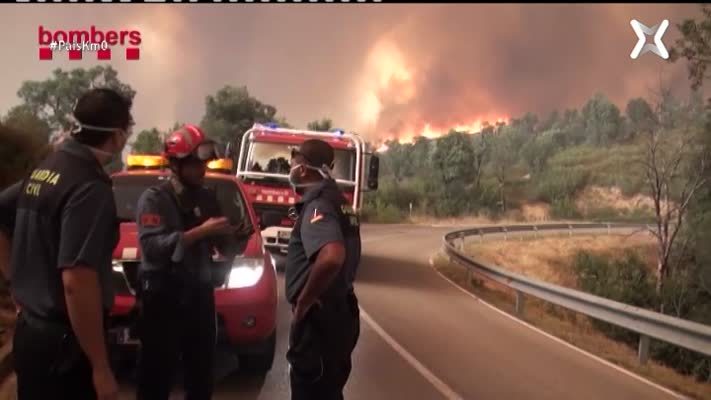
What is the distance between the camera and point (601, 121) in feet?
426

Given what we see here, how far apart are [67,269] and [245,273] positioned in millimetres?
3498

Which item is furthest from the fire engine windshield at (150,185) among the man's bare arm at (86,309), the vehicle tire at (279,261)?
the vehicle tire at (279,261)

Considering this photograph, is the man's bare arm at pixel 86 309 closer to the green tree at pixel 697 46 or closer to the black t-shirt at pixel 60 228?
the black t-shirt at pixel 60 228

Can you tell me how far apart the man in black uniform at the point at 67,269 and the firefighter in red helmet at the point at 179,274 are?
145 centimetres

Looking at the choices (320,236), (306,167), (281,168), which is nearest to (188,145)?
(306,167)

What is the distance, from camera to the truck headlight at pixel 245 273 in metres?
5.76

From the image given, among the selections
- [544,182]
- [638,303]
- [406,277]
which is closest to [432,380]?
[406,277]

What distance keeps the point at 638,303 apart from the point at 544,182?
162 ft

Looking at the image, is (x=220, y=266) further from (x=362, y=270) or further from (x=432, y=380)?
(x=362, y=270)

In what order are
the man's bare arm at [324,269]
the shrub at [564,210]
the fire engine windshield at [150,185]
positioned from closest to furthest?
1. the man's bare arm at [324,269]
2. the fire engine windshield at [150,185]
3. the shrub at [564,210]

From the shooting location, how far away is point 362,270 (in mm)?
16656

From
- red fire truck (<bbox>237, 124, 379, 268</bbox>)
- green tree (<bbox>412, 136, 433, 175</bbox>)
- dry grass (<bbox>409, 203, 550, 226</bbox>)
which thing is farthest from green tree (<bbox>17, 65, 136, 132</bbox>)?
green tree (<bbox>412, 136, 433, 175</bbox>)

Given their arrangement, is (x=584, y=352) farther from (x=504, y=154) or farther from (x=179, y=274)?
(x=504, y=154)

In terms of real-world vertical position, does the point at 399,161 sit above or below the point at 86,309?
above
